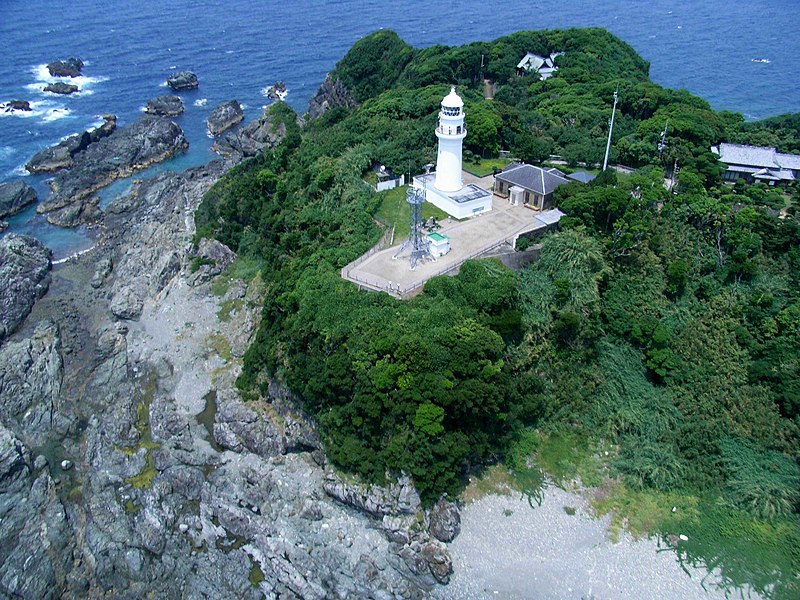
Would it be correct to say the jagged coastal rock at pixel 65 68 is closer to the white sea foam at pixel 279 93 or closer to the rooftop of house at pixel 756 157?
the white sea foam at pixel 279 93

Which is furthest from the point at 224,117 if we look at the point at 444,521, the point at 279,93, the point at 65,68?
the point at 444,521

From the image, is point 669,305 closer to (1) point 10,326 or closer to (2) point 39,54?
(1) point 10,326

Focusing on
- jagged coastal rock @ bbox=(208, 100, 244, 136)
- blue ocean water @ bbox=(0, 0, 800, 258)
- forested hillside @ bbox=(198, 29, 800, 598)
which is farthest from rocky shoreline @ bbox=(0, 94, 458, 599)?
jagged coastal rock @ bbox=(208, 100, 244, 136)

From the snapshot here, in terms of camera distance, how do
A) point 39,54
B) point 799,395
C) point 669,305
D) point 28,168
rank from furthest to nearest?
point 39,54
point 28,168
point 669,305
point 799,395

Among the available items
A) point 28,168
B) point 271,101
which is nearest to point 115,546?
point 28,168

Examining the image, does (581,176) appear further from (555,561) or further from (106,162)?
(106,162)

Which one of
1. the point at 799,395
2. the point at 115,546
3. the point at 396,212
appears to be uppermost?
the point at 396,212

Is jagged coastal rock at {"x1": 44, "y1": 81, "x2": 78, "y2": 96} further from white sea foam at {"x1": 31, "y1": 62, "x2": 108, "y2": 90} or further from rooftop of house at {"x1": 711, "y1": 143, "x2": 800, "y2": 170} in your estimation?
rooftop of house at {"x1": 711, "y1": 143, "x2": 800, "y2": 170}

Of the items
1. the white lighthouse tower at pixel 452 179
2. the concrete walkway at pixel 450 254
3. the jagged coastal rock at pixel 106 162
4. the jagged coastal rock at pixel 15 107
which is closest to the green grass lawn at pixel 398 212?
the white lighthouse tower at pixel 452 179
